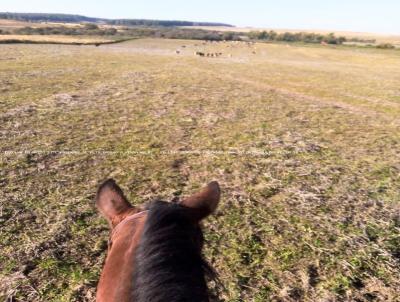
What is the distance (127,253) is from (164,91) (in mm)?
15919

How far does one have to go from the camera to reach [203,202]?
202cm

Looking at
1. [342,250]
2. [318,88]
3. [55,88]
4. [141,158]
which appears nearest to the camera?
[342,250]

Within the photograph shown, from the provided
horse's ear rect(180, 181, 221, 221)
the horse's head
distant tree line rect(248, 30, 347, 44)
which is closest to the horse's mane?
the horse's head

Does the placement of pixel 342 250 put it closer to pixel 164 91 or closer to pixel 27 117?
pixel 27 117

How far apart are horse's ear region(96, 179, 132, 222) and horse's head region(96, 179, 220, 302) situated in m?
0.26

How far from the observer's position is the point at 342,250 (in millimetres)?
4871

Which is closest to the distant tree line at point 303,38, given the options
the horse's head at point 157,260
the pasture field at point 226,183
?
the pasture field at point 226,183

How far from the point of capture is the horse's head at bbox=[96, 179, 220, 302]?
1370 mm

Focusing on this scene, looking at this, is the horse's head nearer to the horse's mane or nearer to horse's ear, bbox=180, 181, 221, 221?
the horse's mane

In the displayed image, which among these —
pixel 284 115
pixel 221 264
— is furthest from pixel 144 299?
pixel 284 115

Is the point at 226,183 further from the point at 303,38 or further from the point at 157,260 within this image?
the point at 303,38

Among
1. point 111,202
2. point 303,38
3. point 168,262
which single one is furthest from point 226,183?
point 303,38

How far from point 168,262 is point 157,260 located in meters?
0.04

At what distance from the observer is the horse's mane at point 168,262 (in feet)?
4.43
